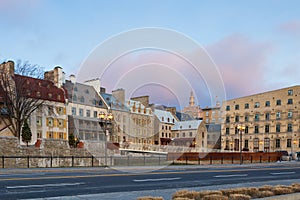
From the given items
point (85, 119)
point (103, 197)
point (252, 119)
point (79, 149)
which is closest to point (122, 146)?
point (85, 119)

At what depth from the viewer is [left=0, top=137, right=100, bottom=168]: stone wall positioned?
3180 centimetres

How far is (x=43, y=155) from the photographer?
34.8 metres

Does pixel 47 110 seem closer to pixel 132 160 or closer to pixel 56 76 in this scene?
pixel 56 76

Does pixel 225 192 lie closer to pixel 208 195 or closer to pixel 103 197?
pixel 208 195

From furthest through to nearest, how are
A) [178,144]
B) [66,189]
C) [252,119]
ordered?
1. [252,119]
2. [178,144]
3. [66,189]

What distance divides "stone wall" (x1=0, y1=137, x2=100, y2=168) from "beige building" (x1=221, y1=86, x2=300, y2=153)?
55721 mm

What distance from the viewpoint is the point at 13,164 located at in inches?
1249

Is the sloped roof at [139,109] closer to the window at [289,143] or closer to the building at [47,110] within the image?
the building at [47,110]

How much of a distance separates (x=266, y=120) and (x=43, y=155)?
248 feet

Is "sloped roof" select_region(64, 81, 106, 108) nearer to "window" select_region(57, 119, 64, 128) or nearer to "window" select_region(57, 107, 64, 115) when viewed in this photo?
"window" select_region(57, 107, 64, 115)

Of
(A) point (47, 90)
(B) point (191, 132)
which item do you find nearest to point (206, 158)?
(B) point (191, 132)

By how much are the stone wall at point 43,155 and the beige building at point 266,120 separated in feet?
183

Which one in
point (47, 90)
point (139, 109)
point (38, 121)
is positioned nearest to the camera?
point (139, 109)

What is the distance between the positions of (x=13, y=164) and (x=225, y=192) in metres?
25.8
